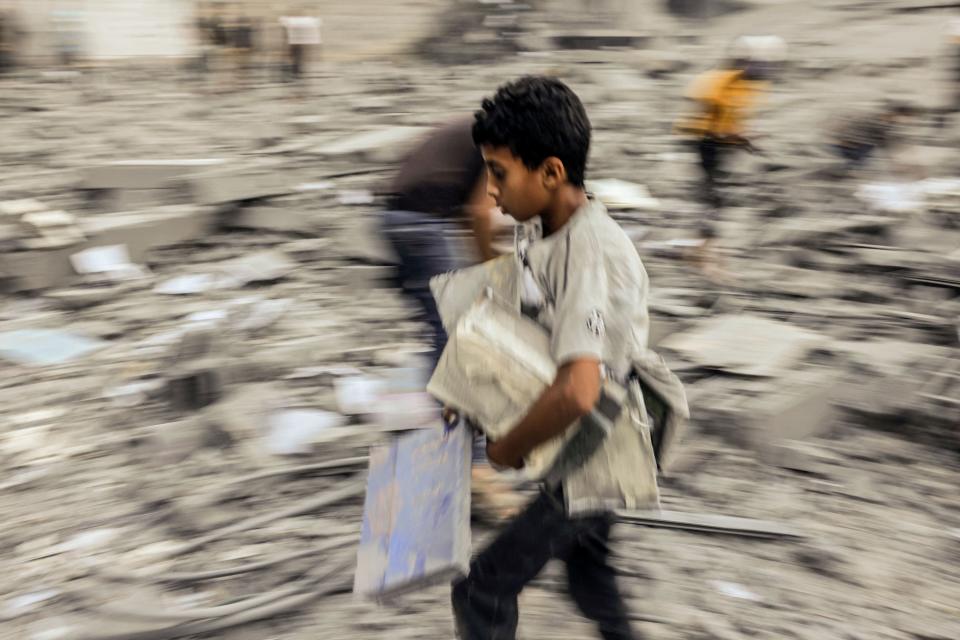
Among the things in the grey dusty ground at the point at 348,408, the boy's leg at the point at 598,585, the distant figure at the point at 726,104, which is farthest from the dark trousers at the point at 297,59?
the boy's leg at the point at 598,585

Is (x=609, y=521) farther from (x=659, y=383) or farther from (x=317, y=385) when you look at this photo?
(x=317, y=385)

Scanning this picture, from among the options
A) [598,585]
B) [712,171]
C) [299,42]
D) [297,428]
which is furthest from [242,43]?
[598,585]

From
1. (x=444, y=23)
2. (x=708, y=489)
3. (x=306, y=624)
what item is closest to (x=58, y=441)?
(x=306, y=624)

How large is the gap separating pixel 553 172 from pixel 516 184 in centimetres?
7

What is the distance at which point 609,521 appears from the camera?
1.92m

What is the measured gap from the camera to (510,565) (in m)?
1.82

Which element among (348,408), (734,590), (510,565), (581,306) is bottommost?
(734,590)

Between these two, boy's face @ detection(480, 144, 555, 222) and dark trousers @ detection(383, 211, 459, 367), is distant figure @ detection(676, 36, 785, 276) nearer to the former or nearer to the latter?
dark trousers @ detection(383, 211, 459, 367)

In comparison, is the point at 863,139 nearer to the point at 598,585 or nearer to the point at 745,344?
the point at 745,344

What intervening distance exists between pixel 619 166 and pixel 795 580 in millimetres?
5316

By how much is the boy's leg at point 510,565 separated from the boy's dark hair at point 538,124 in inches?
25.6

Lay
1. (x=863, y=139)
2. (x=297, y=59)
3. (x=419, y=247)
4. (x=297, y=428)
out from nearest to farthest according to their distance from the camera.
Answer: (x=419, y=247) → (x=297, y=428) → (x=863, y=139) → (x=297, y=59)

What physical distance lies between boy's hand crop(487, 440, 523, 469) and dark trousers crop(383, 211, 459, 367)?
133 cm

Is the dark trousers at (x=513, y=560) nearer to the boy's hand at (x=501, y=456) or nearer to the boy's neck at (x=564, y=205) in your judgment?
the boy's hand at (x=501, y=456)
